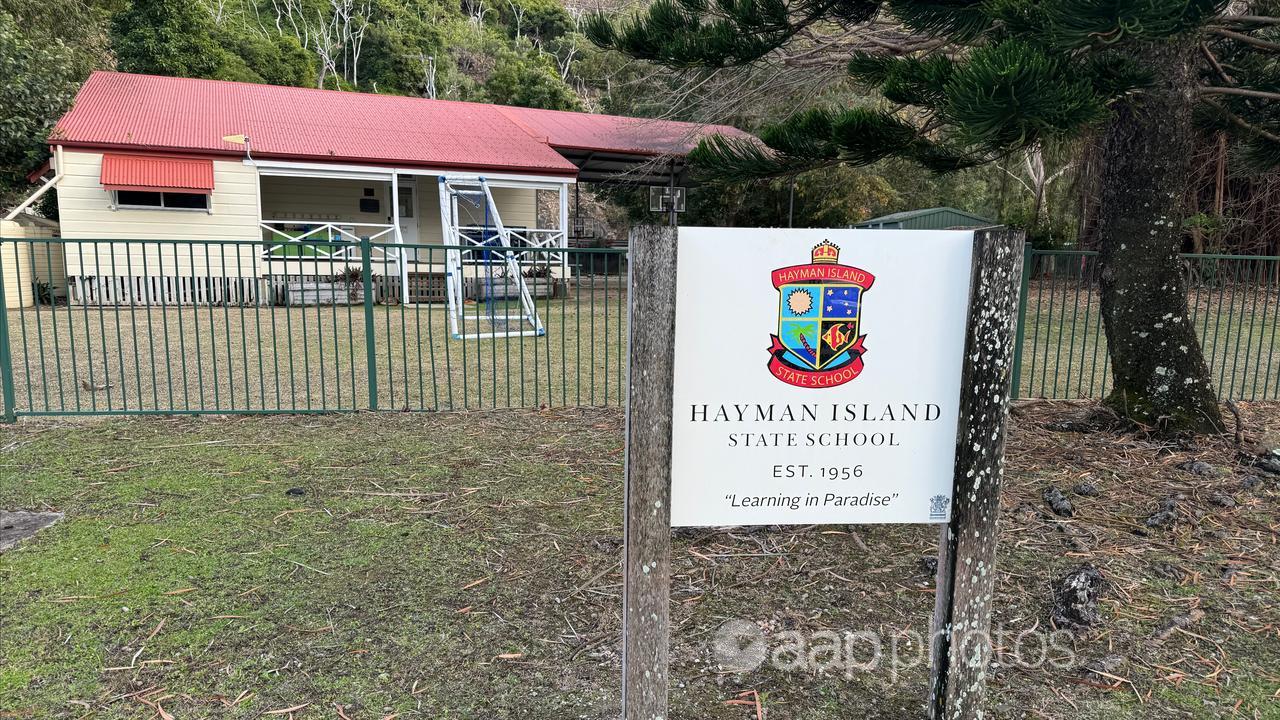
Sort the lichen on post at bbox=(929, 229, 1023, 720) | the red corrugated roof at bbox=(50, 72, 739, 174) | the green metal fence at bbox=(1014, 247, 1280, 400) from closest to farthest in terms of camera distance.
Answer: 1. the lichen on post at bbox=(929, 229, 1023, 720)
2. the green metal fence at bbox=(1014, 247, 1280, 400)
3. the red corrugated roof at bbox=(50, 72, 739, 174)

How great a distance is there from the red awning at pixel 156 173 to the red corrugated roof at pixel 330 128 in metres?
0.23

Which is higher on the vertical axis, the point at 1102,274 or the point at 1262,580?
the point at 1102,274

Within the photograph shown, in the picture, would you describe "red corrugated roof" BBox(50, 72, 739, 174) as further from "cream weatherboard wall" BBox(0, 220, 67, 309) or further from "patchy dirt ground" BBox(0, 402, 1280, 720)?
"patchy dirt ground" BBox(0, 402, 1280, 720)

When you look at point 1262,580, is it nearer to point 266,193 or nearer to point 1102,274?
point 1102,274

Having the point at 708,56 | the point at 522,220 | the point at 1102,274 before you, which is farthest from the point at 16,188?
the point at 1102,274

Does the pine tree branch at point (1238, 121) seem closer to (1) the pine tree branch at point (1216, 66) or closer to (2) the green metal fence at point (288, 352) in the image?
(1) the pine tree branch at point (1216, 66)

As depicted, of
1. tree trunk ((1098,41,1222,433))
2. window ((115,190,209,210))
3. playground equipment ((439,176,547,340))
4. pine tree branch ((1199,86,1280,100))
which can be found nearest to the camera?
pine tree branch ((1199,86,1280,100))

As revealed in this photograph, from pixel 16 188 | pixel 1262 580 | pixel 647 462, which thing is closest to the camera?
pixel 647 462

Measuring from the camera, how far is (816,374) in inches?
81.9

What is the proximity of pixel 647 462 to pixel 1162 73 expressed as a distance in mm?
4680

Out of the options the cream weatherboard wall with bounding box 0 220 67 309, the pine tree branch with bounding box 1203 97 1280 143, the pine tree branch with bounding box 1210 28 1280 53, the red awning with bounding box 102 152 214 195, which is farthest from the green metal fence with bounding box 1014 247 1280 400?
the red awning with bounding box 102 152 214 195

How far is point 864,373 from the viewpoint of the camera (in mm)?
2098

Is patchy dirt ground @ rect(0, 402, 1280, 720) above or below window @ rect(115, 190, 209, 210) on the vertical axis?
below

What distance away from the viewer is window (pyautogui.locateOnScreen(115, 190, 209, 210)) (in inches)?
593
